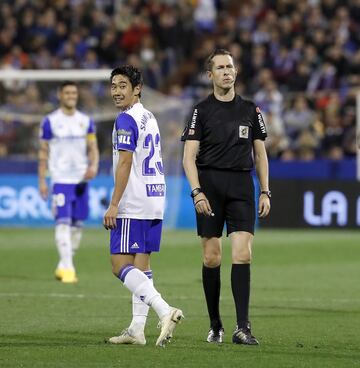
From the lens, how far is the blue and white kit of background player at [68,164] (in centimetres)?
1502

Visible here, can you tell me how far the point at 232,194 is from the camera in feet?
30.9

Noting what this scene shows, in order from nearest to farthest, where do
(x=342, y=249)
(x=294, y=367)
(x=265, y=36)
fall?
(x=294, y=367)
(x=342, y=249)
(x=265, y=36)

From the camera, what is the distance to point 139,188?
9.27 m

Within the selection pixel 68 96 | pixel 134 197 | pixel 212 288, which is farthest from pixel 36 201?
pixel 134 197

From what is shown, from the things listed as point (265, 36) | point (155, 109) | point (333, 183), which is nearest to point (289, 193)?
point (333, 183)

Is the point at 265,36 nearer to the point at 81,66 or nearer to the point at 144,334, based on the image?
the point at 81,66

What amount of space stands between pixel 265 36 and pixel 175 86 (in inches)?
101

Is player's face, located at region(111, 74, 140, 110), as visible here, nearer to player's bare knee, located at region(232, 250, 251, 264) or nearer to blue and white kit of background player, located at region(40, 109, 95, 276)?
player's bare knee, located at region(232, 250, 251, 264)

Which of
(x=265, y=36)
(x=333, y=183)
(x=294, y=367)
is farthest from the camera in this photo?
(x=265, y=36)

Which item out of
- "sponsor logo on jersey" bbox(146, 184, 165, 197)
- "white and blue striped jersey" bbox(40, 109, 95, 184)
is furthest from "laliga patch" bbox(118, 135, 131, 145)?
"white and blue striped jersey" bbox(40, 109, 95, 184)

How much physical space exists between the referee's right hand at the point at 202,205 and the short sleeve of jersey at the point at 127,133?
0.62 meters

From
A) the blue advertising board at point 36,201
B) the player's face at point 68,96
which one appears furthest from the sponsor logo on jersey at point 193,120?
the blue advertising board at point 36,201

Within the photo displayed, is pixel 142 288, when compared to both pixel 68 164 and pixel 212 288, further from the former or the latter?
pixel 68 164

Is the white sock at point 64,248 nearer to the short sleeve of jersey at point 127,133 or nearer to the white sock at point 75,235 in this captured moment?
the white sock at point 75,235
